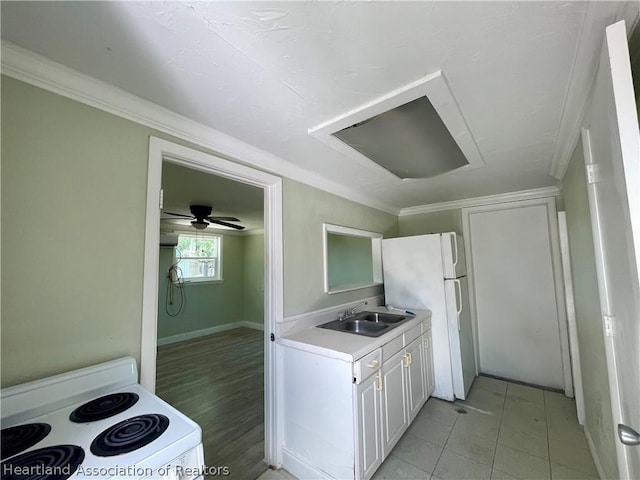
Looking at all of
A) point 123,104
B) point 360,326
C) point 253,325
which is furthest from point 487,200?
point 253,325

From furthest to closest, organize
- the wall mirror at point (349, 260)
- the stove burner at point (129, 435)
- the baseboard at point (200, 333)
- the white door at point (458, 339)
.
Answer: the baseboard at point (200, 333) → the wall mirror at point (349, 260) → the white door at point (458, 339) → the stove burner at point (129, 435)

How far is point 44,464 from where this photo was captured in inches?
26.6

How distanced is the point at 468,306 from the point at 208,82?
3293 mm

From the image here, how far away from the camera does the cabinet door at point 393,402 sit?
178 centimetres

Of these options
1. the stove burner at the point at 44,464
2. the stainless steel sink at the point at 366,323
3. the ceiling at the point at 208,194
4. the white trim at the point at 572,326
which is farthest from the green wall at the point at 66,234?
the white trim at the point at 572,326

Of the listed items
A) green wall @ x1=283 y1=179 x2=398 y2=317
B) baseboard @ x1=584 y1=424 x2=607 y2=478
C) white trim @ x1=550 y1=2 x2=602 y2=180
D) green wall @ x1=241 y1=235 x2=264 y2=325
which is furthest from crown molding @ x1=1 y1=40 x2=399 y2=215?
green wall @ x1=241 y1=235 x2=264 y2=325

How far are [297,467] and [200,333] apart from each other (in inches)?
166

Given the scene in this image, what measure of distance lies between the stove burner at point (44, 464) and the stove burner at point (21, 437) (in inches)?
1.9

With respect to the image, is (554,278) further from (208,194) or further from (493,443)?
(208,194)

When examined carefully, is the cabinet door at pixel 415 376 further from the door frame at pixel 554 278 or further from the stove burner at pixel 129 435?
the stove burner at pixel 129 435

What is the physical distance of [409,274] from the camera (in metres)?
2.88

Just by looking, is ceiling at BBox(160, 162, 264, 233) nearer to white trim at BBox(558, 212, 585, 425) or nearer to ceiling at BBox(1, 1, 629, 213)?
ceiling at BBox(1, 1, 629, 213)

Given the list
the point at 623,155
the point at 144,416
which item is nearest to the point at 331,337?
the point at 144,416

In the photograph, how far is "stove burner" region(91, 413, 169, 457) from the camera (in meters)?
0.75
